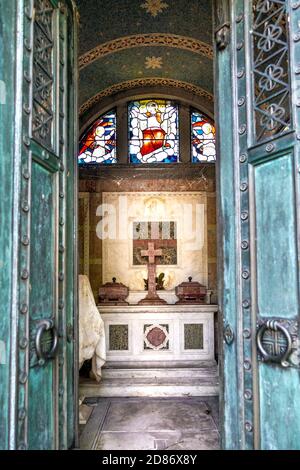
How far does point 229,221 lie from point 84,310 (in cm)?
264

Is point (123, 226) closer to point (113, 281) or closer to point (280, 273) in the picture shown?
point (113, 281)

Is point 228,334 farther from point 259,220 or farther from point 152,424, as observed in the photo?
point 152,424

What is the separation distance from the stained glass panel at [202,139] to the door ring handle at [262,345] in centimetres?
539

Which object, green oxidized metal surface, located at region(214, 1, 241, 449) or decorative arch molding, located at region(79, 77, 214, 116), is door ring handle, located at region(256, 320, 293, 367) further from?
decorative arch molding, located at region(79, 77, 214, 116)

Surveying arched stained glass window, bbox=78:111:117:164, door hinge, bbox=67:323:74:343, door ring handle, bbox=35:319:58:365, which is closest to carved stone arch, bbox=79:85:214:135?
arched stained glass window, bbox=78:111:117:164

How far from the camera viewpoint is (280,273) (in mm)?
1698

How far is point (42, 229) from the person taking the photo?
1.95m

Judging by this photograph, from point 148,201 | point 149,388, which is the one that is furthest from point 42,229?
point 148,201

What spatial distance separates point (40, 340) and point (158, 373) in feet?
11.5

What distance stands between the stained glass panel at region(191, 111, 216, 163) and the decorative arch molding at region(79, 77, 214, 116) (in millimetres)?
398

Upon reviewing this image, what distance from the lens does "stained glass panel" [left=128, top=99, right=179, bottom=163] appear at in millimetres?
6855

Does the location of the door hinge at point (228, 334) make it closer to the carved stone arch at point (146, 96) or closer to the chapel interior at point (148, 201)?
the chapel interior at point (148, 201)

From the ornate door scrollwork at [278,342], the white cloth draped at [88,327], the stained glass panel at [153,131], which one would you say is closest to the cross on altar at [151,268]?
the white cloth draped at [88,327]

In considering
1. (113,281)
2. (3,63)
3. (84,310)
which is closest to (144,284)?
(113,281)
